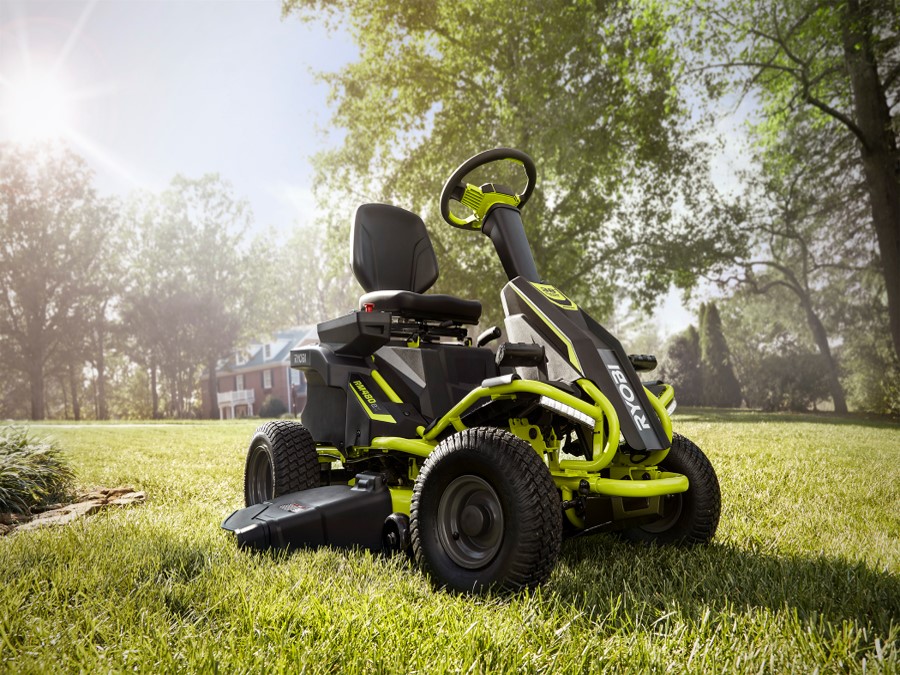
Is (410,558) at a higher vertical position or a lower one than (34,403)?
lower

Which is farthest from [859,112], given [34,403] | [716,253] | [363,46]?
[34,403]

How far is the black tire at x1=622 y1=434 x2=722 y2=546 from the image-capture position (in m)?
2.77

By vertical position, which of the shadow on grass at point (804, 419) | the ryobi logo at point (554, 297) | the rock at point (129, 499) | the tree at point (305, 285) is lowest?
the shadow on grass at point (804, 419)

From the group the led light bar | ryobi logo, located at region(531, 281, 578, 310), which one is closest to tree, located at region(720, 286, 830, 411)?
ryobi logo, located at region(531, 281, 578, 310)

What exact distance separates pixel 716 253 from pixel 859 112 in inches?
221

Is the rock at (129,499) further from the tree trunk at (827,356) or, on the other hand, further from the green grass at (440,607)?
the tree trunk at (827,356)

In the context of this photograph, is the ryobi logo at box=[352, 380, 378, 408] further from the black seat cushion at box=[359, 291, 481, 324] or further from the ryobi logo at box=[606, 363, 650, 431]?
the ryobi logo at box=[606, 363, 650, 431]

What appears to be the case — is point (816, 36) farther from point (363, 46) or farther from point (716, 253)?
point (363, 46)

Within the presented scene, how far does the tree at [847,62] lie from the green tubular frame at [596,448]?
11.3 metres

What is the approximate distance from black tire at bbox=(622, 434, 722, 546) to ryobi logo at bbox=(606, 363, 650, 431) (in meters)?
0.44

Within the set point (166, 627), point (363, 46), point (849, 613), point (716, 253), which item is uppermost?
point (363, 46)

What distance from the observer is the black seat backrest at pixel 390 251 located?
4.15 m

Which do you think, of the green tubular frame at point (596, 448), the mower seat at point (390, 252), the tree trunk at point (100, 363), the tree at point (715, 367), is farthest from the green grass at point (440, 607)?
the tree trunk at point (100, 363)

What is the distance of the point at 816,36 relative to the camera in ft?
42.8
